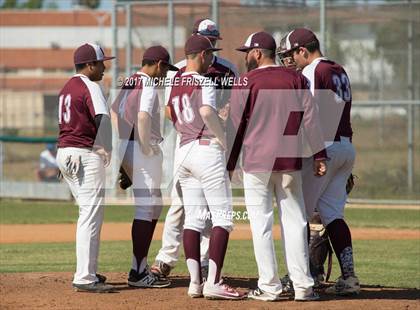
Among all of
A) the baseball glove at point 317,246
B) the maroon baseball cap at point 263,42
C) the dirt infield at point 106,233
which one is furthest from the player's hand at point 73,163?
the dirt infield at point 106,233

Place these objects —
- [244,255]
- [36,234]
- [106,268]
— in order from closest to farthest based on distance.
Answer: [106,268] < [244,255] < [36,234]

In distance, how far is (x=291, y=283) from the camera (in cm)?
959

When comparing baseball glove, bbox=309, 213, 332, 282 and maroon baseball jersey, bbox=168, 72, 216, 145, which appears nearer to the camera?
maroon baseball jersey, bbox=168, 72, 216, 145

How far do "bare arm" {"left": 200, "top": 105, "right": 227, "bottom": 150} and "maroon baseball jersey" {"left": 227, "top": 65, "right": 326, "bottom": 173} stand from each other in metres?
Answer: 0.17

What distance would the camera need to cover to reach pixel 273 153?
8.69 m

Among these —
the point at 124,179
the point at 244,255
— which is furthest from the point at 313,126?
the point at 244,255

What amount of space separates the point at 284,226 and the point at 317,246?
4.40 ft

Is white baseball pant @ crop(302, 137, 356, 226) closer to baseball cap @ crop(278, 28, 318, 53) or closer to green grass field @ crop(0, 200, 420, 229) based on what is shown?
baseball cap @ crop(278, 28, 318, 53)

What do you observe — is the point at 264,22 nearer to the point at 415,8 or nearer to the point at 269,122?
the point at 415,8

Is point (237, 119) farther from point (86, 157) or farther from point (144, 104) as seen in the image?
point (86, 157)

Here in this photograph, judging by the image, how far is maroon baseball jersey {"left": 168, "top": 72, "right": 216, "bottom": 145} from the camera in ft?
29.2

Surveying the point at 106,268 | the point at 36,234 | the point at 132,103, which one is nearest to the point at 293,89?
the point at 132,103

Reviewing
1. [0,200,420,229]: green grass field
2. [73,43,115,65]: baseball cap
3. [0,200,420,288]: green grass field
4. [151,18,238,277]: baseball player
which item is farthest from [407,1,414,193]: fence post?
[73,43,115,65]: baseball cap

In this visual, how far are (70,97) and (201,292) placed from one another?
231 cm
